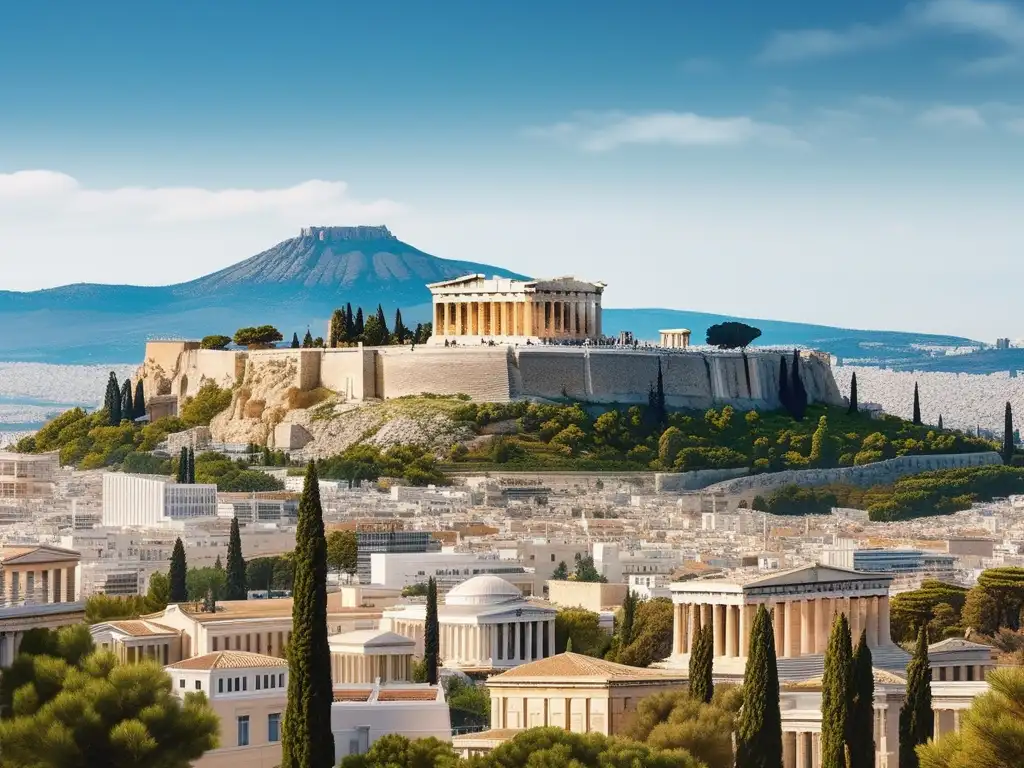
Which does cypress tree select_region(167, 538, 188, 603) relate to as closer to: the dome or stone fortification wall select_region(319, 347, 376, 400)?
the dome

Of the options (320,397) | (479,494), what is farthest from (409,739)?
(320,397)

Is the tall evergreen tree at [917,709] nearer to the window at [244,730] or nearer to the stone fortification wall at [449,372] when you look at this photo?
the window at [244,730]

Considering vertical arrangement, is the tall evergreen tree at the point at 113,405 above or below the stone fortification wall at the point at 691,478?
above

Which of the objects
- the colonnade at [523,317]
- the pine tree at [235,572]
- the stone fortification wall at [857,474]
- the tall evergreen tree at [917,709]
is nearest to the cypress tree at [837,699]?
the tall evergreen tree at [917,709]

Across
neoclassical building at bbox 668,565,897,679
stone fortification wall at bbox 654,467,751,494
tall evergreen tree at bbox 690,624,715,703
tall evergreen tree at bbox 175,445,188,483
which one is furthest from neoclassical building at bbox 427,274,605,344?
tall evergreen tree at bbox 690,624,715,703

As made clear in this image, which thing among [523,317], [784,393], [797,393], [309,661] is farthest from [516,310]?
[309,661]

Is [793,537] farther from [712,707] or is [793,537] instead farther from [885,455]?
[712,707]
